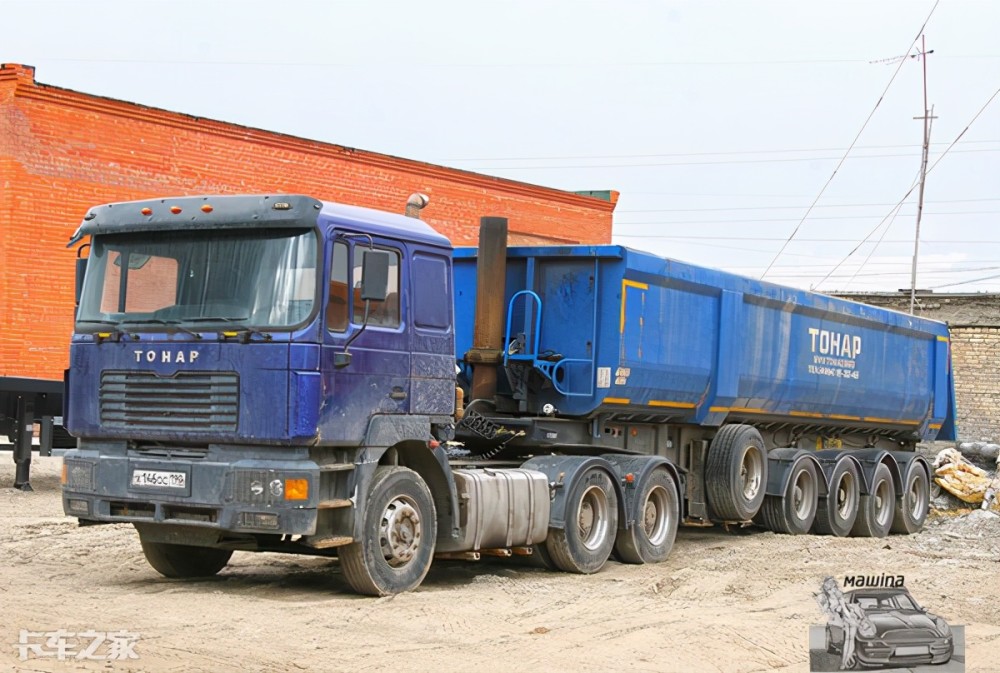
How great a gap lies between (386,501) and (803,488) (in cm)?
839

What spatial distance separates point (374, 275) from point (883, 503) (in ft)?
38.6

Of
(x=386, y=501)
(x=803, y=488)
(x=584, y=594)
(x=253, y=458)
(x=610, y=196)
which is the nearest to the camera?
(x=253, y=458)

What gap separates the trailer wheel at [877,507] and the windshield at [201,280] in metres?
11.2

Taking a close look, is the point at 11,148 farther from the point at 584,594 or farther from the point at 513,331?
the point at 584,594

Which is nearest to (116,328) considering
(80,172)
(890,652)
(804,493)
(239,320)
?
(239,320)

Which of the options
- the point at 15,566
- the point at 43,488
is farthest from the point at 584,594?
the point at 43,488

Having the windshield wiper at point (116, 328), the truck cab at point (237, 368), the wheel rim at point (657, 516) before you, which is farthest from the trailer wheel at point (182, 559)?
the wheel rim at point (657, 516)

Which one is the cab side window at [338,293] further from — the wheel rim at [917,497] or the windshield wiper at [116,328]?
the wheel rim at [917,497]

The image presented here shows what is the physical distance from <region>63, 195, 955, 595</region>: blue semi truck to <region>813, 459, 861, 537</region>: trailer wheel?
6.14 feet

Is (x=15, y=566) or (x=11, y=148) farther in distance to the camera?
(x=11, y=148)

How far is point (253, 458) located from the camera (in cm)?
984

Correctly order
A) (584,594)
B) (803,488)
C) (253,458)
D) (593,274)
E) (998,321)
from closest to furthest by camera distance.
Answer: (253,458) < (584,594) < (593,274) < (803,488) < (998,321)

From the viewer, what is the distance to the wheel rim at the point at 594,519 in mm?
13039

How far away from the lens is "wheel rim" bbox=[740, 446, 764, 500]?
1592 centimetres
